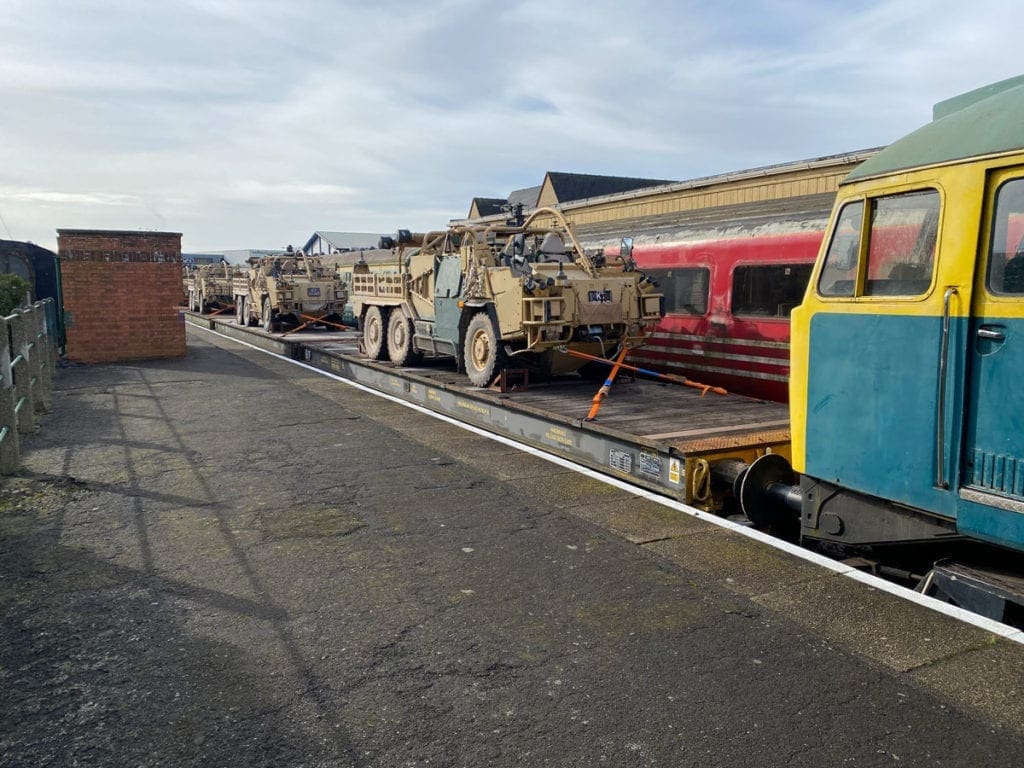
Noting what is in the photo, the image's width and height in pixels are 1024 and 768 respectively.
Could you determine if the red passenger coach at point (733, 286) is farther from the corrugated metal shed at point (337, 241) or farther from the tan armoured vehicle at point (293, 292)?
the corrugated metal shed at point (337, 241)

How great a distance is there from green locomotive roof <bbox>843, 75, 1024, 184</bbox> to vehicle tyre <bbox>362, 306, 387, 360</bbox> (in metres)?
8.83

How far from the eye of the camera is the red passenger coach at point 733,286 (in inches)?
325

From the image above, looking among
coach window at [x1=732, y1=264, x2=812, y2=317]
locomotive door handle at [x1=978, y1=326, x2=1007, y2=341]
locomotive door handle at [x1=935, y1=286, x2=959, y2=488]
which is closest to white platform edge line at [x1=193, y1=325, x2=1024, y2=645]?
locomotive door handle at [x1=935, y1=286, x2=959, y2=488]

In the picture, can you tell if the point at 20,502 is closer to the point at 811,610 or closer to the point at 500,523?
the point at 500,523

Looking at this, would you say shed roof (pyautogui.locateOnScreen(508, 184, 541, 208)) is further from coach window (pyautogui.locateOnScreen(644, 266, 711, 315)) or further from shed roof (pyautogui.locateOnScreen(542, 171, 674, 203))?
coach window (pyautogui.locateOnScreen(644, 266, 711, 315))

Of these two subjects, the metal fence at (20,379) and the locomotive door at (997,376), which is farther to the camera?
the metal fence at (20,379)

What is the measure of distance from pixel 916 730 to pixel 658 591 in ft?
5.21

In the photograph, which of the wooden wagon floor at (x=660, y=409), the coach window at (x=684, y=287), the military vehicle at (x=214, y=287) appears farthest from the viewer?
the military vehicle at (x=214, y=287)

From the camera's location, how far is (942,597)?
4230 mm

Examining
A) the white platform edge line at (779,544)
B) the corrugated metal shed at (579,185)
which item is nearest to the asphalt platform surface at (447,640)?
the white platform edge line at (779,544)

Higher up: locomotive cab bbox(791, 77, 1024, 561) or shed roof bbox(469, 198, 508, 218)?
shed roof bbox(469, 198, 508, 218)

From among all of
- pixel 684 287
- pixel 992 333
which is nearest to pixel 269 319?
pixel 684 287

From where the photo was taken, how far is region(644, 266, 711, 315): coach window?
938 centimetres

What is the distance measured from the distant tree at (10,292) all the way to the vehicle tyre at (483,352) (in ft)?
24.3
